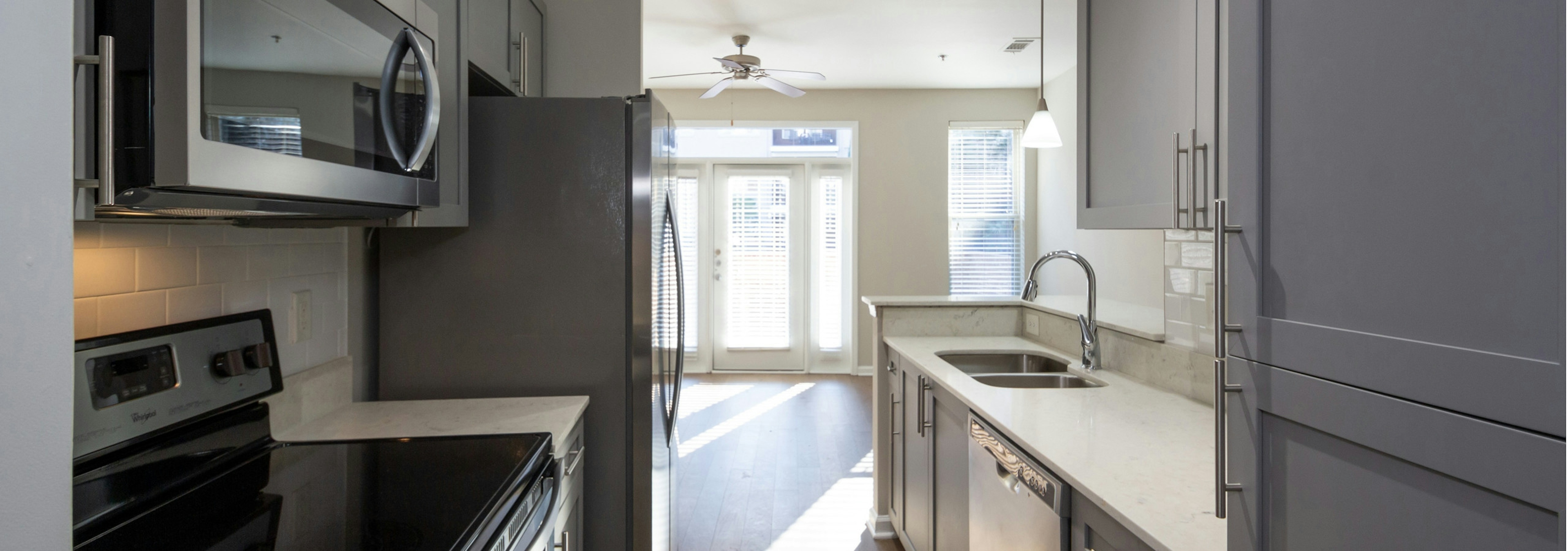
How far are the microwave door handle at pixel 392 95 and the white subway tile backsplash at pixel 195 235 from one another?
12.2 inches

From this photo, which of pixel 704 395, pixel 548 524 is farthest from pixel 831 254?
pixel 548 524

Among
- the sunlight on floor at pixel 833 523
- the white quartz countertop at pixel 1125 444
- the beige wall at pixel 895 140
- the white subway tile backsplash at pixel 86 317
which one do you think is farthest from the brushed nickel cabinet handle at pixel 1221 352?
the beige wall at pixel 895 140

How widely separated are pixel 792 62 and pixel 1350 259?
4.56m

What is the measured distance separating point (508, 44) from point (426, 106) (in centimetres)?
87

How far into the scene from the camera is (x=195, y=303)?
1.24m

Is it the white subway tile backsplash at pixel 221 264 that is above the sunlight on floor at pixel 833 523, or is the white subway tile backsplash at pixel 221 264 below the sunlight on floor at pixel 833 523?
above

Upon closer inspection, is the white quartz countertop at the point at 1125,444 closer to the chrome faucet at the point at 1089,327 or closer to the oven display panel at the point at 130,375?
the chrome faucet at the point at 1089,327

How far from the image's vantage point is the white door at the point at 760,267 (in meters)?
5.84

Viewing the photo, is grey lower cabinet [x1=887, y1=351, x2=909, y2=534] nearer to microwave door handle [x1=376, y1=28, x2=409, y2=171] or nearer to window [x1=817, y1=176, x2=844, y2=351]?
microwave door handle [x1=376, y1=28, x2=409, y2=171]

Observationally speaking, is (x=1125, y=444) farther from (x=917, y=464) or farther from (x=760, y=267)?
(x=760, y=267)

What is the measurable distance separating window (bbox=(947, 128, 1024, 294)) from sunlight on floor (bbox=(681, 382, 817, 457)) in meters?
1.52

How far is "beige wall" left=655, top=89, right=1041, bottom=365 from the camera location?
18.8ft

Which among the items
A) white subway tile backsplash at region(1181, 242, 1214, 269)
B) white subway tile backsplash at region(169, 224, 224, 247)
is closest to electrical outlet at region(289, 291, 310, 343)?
white subway tile backsplash at region(169, 224, 224, 247)

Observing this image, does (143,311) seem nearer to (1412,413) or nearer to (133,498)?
(133,498)
